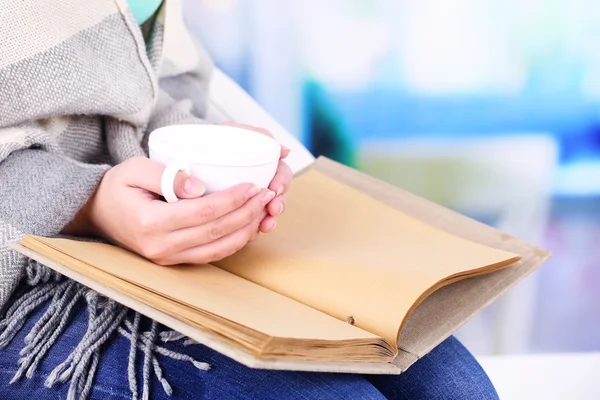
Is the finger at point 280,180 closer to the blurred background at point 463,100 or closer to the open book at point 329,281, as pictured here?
the open book at point 329,281

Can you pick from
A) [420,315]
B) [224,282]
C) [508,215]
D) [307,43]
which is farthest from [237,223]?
[508,215]

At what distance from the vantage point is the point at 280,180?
2.02ft

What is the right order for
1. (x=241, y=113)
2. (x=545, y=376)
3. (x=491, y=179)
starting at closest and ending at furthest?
(x=241, y=113), (x=545, y=376), (x=491, y=179)

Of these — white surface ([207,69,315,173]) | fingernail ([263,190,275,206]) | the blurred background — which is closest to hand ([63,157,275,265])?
fingernail ([263,190,275,206])

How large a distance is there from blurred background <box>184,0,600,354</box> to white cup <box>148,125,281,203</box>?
0.66m

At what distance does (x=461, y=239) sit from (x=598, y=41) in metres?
0.76

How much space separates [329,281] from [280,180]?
10 centimetres

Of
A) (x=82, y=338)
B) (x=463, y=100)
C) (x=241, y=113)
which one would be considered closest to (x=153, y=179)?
(x=82, y=338)

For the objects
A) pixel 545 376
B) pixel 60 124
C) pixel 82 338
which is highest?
pixel 60 124

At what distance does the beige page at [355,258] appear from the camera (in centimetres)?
58

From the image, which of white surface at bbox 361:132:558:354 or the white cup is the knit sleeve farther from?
white surface at bbox 361:132:558:354

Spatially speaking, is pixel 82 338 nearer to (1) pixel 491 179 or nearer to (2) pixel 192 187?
(2) pixel 192 187

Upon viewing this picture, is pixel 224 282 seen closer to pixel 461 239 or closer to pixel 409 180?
pixel 461 239

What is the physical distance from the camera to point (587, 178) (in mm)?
1357
